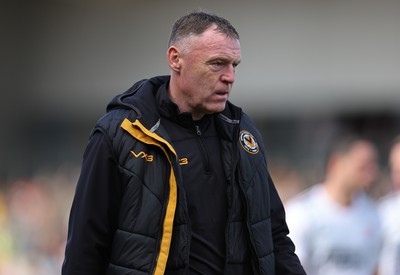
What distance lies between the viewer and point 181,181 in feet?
12.1

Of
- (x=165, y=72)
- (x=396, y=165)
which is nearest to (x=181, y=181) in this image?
(x=396, y=165)

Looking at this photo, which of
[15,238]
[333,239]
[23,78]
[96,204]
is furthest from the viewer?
[23,78]

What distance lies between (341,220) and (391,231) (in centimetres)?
40

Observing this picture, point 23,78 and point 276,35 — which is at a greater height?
point 276,35

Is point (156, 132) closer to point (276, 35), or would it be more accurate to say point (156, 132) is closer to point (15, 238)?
point (15, 238)

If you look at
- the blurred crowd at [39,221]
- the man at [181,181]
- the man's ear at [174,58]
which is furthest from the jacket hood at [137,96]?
the blurred crowd at [39,221]

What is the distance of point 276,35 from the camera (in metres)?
18.3

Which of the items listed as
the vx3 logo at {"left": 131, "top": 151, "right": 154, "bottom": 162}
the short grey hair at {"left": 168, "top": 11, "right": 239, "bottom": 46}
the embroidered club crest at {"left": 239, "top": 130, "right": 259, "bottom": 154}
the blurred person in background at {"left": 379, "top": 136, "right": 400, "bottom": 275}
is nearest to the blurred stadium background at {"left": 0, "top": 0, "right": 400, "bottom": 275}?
the blurred person in background at {"left": 379, "top": 136, "right": 400, "bottom": 275}

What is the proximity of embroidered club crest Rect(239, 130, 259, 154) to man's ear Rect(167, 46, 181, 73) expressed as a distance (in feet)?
1.24

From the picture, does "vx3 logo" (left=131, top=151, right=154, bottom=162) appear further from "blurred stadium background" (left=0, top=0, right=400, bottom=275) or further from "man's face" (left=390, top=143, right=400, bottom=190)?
"blurred stadium background" (left=0, top=0, right=400, bottom=275)

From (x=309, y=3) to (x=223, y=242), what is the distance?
47.6ft

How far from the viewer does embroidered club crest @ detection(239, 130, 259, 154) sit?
158 inches

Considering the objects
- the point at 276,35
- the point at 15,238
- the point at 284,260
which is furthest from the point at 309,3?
the point at 284,260

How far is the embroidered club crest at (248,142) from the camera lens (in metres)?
4.01
